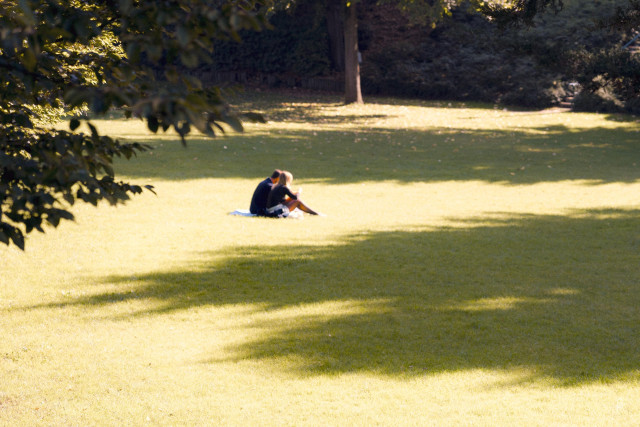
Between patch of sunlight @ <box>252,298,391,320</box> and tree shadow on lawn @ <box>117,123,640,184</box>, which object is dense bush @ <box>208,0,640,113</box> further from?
patch of sunlight @ <box>252,298,391,320</box>

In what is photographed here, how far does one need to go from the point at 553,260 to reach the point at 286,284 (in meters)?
3.80

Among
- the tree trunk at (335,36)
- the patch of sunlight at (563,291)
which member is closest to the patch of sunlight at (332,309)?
the patch of sunlight at (563,291)

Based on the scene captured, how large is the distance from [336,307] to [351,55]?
2596 cm

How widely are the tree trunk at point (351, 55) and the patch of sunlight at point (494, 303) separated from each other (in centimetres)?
2486

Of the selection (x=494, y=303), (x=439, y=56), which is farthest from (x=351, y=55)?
(x=494, y=303)

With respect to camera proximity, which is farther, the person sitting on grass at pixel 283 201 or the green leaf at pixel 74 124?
the person sitting on grass at pixel 283 201

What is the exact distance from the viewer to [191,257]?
33.7 ft

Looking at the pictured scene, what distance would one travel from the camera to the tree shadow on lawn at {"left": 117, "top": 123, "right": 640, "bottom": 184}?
1773 centimetres

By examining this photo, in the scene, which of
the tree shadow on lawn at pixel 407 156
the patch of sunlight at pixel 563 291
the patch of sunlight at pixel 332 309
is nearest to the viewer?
the patch of sunlight at pixel 332 309

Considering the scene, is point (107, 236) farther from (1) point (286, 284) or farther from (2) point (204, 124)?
(2) point (204, 124)

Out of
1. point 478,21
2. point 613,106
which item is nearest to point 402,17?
point 478,21

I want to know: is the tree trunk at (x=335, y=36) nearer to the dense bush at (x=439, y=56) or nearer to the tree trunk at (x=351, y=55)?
the dense bush at (x=439, y=56)

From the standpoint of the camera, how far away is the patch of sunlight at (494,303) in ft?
26.4

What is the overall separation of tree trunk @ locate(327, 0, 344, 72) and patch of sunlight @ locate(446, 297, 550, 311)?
31.0 m
